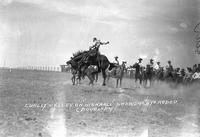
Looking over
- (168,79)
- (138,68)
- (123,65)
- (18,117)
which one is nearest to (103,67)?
(123,65)

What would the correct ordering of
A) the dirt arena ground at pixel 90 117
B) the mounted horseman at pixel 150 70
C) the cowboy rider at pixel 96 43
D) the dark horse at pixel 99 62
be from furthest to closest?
the mounted horseman at pixel 150 70
the dark horse at pixel 99 62
the cowboy rider at pixel 96 43
the dirt arena ground at pixel 90 117

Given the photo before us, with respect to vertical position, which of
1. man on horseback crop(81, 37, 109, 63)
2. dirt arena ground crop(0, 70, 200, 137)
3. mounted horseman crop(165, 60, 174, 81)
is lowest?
dirt arena ground crop(0, 70, 200, 137)

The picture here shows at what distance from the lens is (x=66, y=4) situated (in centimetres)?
1140

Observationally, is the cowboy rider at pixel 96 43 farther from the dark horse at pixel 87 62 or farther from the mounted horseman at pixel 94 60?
the dark horse at pixel 87 62

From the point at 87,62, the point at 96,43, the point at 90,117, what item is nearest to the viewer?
the point at 90,117

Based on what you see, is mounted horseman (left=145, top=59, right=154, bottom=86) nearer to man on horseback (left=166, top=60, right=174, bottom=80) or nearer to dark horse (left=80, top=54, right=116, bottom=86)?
man on horseback (left=166, top=60, right=174, bottom=80)

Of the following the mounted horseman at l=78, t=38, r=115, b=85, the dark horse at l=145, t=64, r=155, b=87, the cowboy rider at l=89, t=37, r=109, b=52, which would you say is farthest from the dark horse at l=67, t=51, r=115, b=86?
the dark horse at l=145, t=64, r=155, b=87

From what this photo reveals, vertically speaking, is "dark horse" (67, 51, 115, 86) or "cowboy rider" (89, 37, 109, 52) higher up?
"cowboy rider" (89, 37, 109, 52)

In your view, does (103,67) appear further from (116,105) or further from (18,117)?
(18,117)

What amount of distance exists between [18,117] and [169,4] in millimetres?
A: 7601

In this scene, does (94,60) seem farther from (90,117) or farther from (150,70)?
(90,117)

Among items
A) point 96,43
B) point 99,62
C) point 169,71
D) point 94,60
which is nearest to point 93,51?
point 94,60

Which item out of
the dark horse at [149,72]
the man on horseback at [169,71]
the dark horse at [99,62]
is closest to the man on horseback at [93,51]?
the dark horse at [99,62]

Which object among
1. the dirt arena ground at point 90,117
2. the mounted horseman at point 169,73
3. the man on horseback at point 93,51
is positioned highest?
the man on horseback at point 93,51
